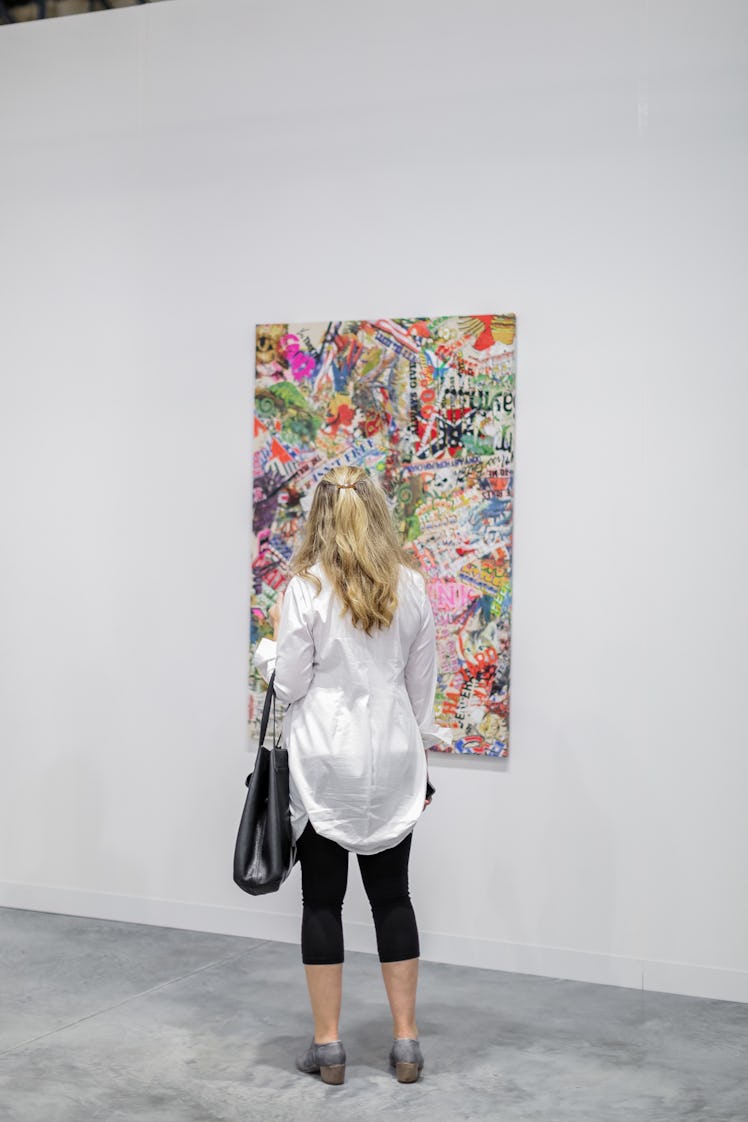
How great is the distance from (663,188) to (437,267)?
764mm

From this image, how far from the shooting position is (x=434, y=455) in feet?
13.0

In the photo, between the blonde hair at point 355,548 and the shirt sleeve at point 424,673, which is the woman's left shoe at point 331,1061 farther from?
the blonde hair at point 355,548

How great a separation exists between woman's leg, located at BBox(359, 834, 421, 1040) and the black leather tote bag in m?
0.22

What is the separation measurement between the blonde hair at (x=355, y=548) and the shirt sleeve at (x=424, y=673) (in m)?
0.14

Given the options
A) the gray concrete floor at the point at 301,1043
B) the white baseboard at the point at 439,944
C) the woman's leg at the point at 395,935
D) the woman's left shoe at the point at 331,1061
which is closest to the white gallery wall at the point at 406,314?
the white baseboard at the point at 439,944

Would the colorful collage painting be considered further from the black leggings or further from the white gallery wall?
the black leggings

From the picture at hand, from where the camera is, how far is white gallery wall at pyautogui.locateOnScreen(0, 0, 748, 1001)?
371cm

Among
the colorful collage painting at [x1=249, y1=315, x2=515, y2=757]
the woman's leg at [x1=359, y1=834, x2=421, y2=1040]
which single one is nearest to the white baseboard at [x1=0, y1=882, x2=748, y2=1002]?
the colorful collage painting at [x1=249, y1=315, x2=515, y2=757]

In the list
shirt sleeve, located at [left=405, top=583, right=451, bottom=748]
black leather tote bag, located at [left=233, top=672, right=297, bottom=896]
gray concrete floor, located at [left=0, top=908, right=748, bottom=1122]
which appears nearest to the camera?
gray concrete floor, located at [left=0, top=908, right=748, bottom=1122]

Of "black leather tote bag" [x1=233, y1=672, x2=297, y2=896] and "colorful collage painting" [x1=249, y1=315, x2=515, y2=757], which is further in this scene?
"colorful collage painting" [x1=249, y1=315, x2=515, y2=757]

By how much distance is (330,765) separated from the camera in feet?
9.60

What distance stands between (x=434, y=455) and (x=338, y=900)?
1.57 metres

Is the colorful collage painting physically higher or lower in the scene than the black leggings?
higher

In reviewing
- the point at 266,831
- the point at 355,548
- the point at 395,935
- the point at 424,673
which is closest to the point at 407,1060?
the point at 395,935
